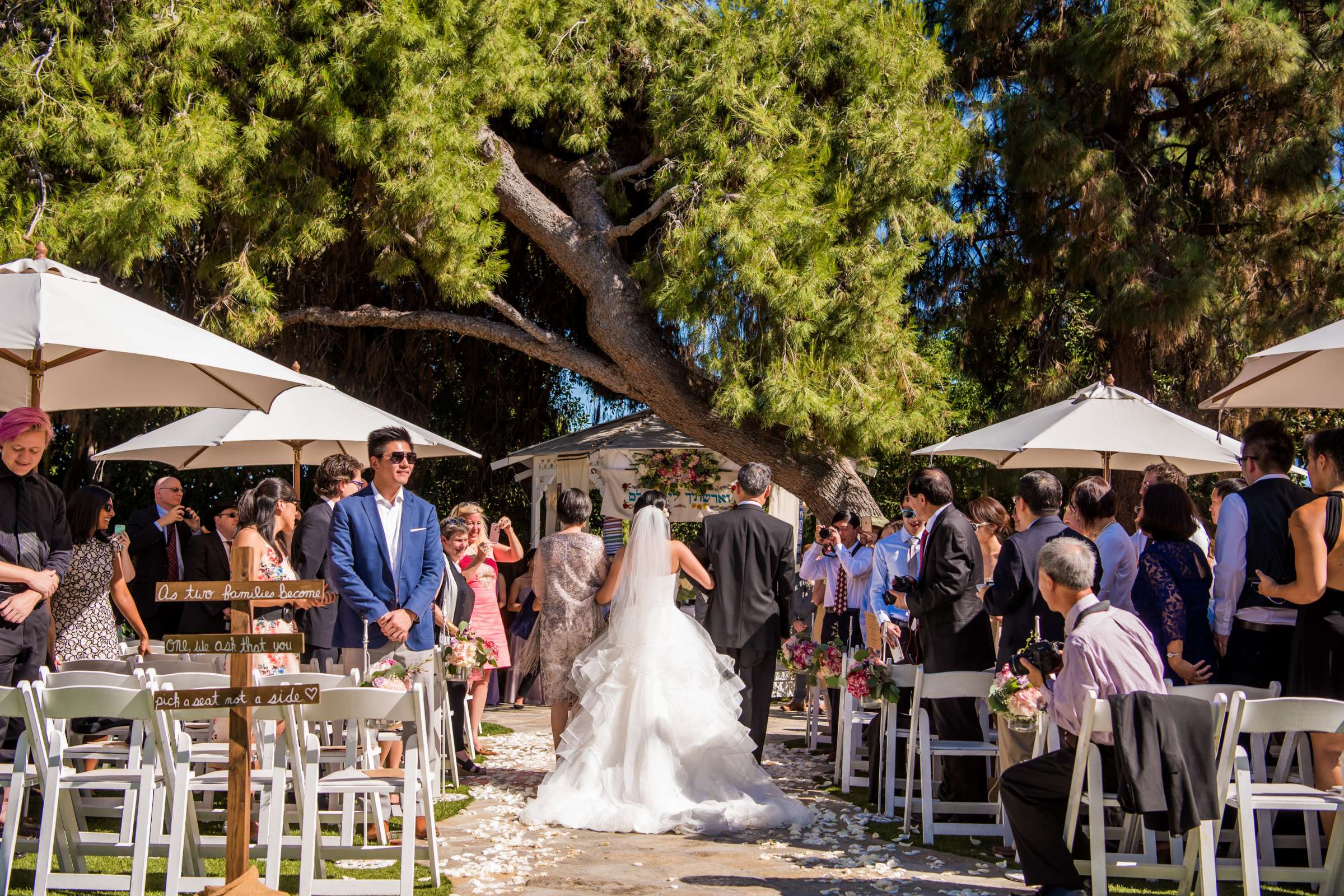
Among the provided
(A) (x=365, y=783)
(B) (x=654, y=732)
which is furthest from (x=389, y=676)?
(B) (x=654, y=732)

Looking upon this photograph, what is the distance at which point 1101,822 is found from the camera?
4.35 meters

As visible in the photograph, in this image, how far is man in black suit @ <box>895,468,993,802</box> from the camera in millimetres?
6422

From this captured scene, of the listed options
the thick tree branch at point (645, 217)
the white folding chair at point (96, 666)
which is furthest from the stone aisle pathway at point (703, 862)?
the thick tree branch at point (645, 217)

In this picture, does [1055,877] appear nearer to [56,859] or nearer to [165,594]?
[165,594]

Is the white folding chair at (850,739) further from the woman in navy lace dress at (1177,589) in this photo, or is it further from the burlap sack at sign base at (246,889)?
the burlap sack at sign base at (246,889)

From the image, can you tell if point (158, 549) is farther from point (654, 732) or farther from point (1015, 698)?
point (1015, 698)

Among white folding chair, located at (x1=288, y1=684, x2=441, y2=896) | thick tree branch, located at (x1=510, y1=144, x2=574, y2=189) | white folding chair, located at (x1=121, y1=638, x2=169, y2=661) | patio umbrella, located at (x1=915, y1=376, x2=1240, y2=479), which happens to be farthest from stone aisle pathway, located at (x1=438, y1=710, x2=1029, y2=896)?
thick tree branch, located at (x1=510, y1=144, x2=574, y2=189)

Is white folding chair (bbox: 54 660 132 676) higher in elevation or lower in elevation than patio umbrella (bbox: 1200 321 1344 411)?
lower

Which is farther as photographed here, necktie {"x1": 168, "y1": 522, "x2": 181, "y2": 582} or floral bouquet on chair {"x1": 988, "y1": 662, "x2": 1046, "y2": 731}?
necktie {"x1": 168, "y1": 522, "x2": 181, "y2": 582}

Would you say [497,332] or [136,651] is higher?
[497,332]

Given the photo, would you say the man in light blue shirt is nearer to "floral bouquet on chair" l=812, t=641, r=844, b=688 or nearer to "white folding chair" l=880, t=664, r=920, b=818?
"floral bouquet on chair" l=812, t=641, r=844, b=688

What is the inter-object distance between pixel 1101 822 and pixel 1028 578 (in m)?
1.86

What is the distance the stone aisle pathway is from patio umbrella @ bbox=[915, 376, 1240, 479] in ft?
9.06

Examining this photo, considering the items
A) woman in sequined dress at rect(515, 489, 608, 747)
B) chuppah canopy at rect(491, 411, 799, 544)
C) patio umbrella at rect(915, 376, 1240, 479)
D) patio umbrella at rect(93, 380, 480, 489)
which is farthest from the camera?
chuppah canopy at rect(491, 411, 799, 544)
